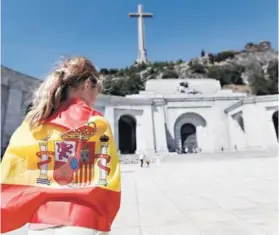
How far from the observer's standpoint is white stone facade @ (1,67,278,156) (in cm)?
2667

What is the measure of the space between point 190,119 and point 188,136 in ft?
7.00

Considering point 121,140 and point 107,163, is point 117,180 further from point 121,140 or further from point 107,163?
point 121,140

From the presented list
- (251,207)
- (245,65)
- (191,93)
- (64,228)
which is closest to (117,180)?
(64,228)

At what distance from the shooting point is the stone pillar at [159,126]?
29022 mm

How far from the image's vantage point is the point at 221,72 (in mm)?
51500

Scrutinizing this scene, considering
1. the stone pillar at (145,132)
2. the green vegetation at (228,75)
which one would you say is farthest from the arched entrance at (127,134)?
the green vegetation at (228,75)

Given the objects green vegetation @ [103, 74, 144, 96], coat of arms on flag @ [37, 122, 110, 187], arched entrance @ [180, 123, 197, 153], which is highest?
green vegetation @ [103, 74, 144, 96]

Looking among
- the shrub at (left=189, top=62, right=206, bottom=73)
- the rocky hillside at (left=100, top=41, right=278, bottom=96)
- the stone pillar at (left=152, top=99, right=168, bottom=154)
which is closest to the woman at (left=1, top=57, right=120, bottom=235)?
the stone pillar at (left=152, top=99, right=168, bottom=154)

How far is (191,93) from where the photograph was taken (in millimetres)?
34281

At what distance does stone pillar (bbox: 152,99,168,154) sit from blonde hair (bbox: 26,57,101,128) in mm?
27213

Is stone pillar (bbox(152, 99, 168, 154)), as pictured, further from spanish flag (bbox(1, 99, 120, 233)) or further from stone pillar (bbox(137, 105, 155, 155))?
spanish flag (bbox(1, 99, 120, 233))

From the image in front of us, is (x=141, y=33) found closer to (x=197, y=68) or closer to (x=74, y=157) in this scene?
(x=197, y=68)

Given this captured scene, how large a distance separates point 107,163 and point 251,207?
381 cm

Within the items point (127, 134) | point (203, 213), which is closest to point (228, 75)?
point (127, 134)
